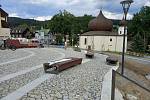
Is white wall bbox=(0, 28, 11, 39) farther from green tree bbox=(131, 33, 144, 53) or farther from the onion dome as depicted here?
green tree bbox=(131, 33, 144, 53)

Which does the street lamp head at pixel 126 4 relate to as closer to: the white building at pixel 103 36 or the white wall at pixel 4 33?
the white wall at pixel 4 33

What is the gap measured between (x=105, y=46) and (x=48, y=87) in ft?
181

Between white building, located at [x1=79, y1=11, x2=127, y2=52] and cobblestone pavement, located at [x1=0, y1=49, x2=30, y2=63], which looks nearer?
cobblestone pavement, located at [x1=0, y1=49, x2=30, y2=63]

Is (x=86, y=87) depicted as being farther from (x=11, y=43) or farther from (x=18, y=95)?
(x=11, y=43)

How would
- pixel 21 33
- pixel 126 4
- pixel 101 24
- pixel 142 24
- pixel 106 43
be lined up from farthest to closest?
pixel 21 33, pixel 142 24, pixel 106 43, pixel 101 24, pixel 126 4

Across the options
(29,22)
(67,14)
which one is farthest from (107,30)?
(29,22)

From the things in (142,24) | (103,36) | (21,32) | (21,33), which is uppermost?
(142,24)

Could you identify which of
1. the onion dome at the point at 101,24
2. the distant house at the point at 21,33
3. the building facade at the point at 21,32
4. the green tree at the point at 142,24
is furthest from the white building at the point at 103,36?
the building facade at the point at 21,32

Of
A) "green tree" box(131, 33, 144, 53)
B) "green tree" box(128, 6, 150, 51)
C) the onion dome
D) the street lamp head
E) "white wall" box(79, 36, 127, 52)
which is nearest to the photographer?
the street lamp head

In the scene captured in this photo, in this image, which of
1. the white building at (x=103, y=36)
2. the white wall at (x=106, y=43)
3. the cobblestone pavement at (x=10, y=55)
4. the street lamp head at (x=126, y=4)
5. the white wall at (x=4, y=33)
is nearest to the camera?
the street lamp head at (x=126, y=4)

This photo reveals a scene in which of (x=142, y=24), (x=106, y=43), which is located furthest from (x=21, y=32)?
(x=106, y=43)

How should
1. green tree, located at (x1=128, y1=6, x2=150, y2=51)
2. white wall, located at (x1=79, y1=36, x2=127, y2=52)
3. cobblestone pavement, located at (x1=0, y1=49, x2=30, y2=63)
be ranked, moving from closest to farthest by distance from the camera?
cobblestone pavement, located at (x1=0, y1=49, x2=30, y2=63)
white wall, located at (x1=79, y1=36, x2=127, y2=52)
green tree, located at (x1=128, y1=6, x2=150, y2=51)

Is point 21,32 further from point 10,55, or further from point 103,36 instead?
point 10,55

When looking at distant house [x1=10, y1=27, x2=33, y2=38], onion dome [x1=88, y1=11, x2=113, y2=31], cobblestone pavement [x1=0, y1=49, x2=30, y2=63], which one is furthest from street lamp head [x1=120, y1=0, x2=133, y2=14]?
distant house [x1=10, y1=27, x2=33, y2=38]
